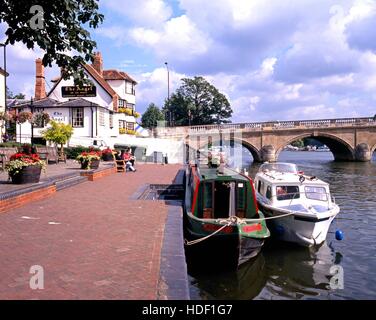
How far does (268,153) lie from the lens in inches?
2277

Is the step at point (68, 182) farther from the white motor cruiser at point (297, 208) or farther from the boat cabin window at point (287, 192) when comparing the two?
the boat cabin window at point (287, 192)

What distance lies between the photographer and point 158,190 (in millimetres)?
16516

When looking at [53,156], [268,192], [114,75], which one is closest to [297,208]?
[268,192]

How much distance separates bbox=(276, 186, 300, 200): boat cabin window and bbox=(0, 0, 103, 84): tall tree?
891cm

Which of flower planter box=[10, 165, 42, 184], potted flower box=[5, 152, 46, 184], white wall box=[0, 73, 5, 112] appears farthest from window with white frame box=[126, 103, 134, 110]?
flower planter box=[10, 165, 42, 184]

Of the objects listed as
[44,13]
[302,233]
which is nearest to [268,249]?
[302,233]

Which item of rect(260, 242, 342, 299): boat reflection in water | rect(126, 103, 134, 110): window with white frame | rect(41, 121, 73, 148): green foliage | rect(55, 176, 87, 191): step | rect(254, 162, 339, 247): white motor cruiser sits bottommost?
rect(260, 242, 342, 299): boat reflection in water

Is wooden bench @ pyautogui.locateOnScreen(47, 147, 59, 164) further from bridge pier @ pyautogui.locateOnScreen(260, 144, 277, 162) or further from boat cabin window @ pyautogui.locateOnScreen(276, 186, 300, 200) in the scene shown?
bridge pier @ pyautogui.locateOnScreen(260, 144, 277, 162)

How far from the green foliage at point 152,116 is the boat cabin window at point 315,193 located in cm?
7705

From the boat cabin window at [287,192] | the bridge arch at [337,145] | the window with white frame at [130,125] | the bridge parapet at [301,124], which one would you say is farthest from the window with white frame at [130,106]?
the boat cabin window at [287,192]

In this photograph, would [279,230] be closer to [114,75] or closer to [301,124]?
[114,75]

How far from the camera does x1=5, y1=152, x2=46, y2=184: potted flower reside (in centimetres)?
1248

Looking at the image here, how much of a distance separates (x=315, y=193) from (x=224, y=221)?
17.9 ft

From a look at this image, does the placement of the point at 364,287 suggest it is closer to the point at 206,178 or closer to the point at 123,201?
the point at 206,178
